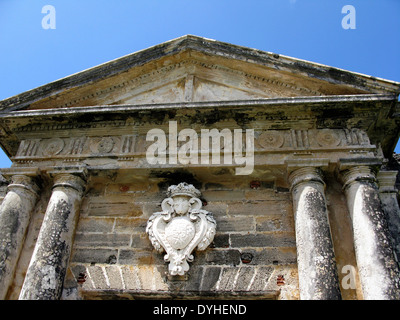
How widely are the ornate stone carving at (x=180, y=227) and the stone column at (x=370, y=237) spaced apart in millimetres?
1714

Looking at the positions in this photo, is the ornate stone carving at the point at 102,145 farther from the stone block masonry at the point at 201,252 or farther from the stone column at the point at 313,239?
the stone column at the point at 313,239

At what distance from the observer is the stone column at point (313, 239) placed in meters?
4.61

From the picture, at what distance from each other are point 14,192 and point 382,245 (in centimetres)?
465

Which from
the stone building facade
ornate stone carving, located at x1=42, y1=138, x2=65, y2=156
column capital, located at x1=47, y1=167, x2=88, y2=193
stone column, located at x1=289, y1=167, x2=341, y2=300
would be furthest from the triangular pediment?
stone column, located at x1=289, y1=167, x2=341, y2=300

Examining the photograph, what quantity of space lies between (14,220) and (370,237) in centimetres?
436

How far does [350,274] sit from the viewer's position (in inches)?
195

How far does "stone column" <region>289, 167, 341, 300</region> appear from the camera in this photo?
15.1 ft

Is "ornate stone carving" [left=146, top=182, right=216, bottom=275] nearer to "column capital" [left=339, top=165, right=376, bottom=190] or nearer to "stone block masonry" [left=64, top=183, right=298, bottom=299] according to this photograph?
"stone block masonry" [left=64, top=183, right=298, bottom=299]

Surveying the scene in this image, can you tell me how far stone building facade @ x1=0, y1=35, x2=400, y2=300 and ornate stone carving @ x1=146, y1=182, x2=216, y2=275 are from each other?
51 mm

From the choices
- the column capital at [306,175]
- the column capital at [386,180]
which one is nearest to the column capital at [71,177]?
the column capital at [306,175]
